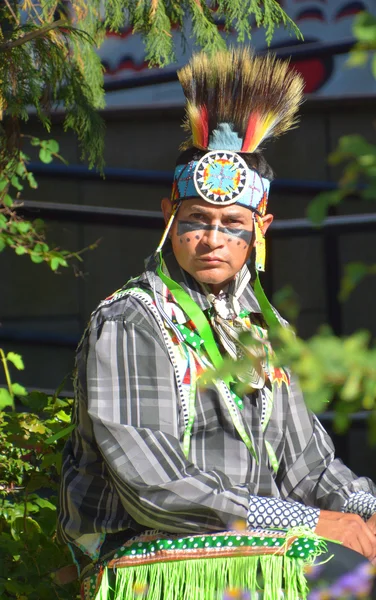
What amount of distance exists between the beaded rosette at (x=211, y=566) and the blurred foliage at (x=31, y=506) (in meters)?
0.76

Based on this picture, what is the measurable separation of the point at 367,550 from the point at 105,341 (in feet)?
2.57

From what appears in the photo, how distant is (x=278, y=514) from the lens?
2.14m

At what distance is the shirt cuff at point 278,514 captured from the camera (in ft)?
6.98

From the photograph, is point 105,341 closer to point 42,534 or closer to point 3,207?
point 42,534

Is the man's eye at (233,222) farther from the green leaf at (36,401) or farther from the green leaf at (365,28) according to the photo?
the green leaf at (365,28)

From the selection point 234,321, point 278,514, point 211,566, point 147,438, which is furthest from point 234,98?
point 211,566

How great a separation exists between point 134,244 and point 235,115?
239 cm

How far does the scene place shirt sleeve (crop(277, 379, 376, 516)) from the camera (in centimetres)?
251

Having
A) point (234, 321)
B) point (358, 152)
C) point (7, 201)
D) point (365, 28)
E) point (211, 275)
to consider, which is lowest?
point (234, 321)

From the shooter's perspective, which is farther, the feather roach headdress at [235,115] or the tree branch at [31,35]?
the tree branch at [31,35]

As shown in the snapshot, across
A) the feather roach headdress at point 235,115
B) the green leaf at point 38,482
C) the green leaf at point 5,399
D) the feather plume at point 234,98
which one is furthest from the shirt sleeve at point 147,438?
the green leaf at point 5,399

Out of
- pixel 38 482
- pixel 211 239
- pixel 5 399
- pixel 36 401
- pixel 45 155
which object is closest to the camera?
pixel 211 239

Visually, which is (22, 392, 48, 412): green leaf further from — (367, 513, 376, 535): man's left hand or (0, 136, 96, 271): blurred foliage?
(367, 513, 376, 535): man's left hand

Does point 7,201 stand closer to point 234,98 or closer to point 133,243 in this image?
point 133,243
